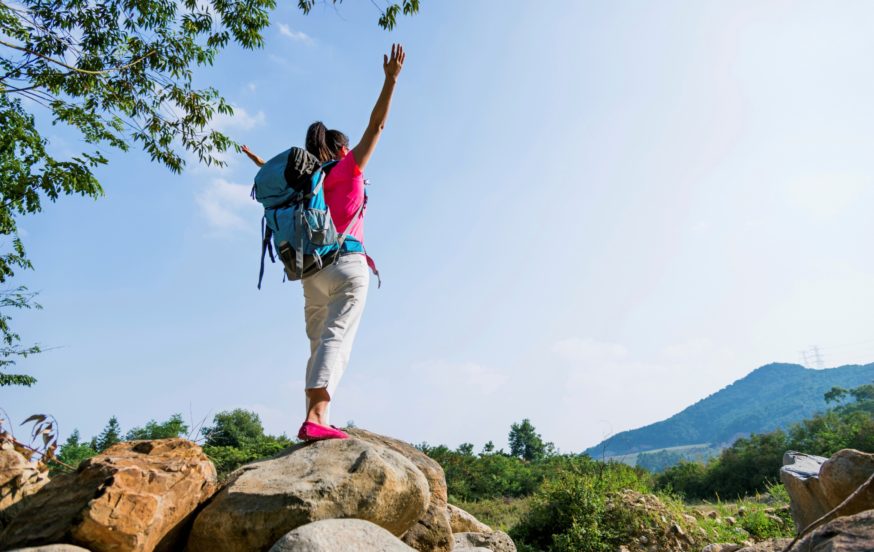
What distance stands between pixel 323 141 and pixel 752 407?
19214cm

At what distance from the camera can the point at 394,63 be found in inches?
136

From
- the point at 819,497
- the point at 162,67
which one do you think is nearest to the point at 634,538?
the point at 819,497

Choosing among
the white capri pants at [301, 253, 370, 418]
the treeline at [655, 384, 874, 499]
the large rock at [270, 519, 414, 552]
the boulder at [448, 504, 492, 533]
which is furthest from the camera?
the treeline at [655, 384, 874, 499]

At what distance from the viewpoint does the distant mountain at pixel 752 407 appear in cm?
14700

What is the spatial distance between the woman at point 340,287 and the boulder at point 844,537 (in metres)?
2.43

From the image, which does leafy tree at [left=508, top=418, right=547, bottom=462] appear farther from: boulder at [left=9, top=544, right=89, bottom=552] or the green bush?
boulder at [left=9, top=544, right=89, bottom=552]

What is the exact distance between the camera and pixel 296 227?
11.3 feet

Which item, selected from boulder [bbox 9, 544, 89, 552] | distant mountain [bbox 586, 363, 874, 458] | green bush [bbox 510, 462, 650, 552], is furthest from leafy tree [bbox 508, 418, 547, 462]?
distant mountain [bbox 586, 363, 874, 458]

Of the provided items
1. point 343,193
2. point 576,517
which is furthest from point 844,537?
point 576,517

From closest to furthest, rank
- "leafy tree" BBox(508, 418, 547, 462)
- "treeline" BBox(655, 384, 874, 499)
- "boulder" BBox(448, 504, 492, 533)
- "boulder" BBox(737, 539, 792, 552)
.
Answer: "boulder" BBox(737, 539, 792, 552) < "boulder" BBox(448, 504, 492, 533) < "treeline" BBox(655, 384, 874, 499) < "leafy tree" BBox(508, 418, 547, 462)

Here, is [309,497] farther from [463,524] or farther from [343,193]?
[463,524]

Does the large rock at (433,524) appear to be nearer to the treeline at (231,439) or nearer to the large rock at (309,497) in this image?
the large rock at (309,497)

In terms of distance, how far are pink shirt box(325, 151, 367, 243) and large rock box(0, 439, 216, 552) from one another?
66.0 inches

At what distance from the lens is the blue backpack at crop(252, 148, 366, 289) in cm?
346
